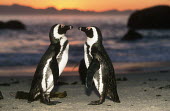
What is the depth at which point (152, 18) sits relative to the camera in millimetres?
68312

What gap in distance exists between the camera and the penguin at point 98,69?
6812mm

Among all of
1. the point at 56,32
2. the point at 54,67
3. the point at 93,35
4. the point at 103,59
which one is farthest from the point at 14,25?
the point at 103,59

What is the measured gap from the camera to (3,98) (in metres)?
7.69

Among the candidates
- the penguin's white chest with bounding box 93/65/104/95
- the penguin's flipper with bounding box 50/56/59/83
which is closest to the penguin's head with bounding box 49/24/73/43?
the penguin's flipper with bounding box 50/56/59/83

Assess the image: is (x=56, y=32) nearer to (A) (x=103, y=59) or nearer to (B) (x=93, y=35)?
(B) (x=93, y=35)

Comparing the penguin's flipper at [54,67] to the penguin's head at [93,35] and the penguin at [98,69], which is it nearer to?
the penguin at [98,69]

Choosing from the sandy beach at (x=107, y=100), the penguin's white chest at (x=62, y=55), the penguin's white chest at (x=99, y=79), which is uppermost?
the penguin's white chest at (x=62, y=55)

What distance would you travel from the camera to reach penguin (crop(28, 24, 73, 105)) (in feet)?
22.4

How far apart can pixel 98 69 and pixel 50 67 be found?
88 cm

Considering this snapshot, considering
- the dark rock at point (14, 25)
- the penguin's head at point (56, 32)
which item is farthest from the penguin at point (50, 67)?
the dark rock at point (14, 25)

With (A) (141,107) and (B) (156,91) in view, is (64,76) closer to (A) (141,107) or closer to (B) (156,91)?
(B) (156,91)

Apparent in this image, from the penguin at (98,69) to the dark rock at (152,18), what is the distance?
60145 mm

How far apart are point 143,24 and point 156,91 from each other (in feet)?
200

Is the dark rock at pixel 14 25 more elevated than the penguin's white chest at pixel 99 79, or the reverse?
the penguin's white chest at pixel 99 79
